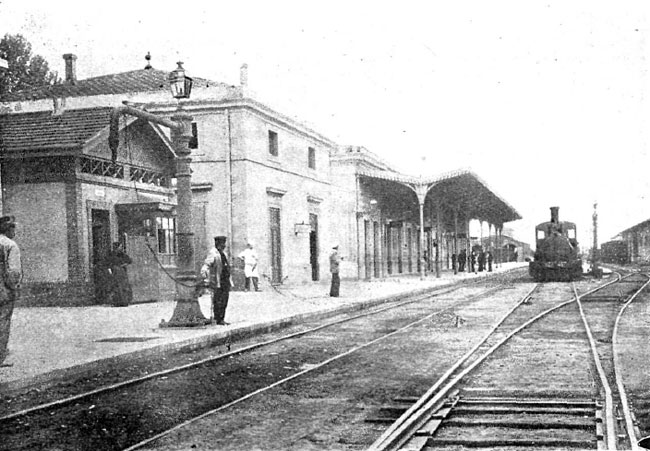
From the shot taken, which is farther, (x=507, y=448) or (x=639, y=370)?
(x=639, y=370)

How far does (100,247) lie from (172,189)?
153 inches

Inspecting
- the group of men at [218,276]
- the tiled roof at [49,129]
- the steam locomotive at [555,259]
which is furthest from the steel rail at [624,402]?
the steam locomotive at [555,259]

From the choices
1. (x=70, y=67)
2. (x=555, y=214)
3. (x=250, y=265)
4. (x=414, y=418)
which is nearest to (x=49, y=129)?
(x=250, y=265)

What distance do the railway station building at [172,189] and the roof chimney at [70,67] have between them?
0.06m

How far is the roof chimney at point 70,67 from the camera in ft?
88.3

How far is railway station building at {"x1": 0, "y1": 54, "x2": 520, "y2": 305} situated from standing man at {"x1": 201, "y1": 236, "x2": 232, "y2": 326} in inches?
46.1

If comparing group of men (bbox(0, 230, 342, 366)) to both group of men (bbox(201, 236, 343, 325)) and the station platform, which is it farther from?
the station platform

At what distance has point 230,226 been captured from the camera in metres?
22.7

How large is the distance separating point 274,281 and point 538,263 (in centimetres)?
1191

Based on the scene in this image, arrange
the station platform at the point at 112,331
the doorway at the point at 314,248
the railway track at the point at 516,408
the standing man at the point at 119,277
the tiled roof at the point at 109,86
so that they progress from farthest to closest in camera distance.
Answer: the doorway at the point at 314,248 < the tiled roof at the point at 109,86 < the standing man at the point at 119,277 < the station platform at the point at 112,331 < the railway track at the point at 516,408

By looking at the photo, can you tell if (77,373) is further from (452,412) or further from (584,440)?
(584,440)

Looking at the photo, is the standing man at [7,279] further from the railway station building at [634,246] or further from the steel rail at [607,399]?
the railway station building at [634,246]

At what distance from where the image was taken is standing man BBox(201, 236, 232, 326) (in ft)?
38.3

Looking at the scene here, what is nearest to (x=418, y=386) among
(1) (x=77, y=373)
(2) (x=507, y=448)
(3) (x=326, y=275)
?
(2) (x=507, y=448)
